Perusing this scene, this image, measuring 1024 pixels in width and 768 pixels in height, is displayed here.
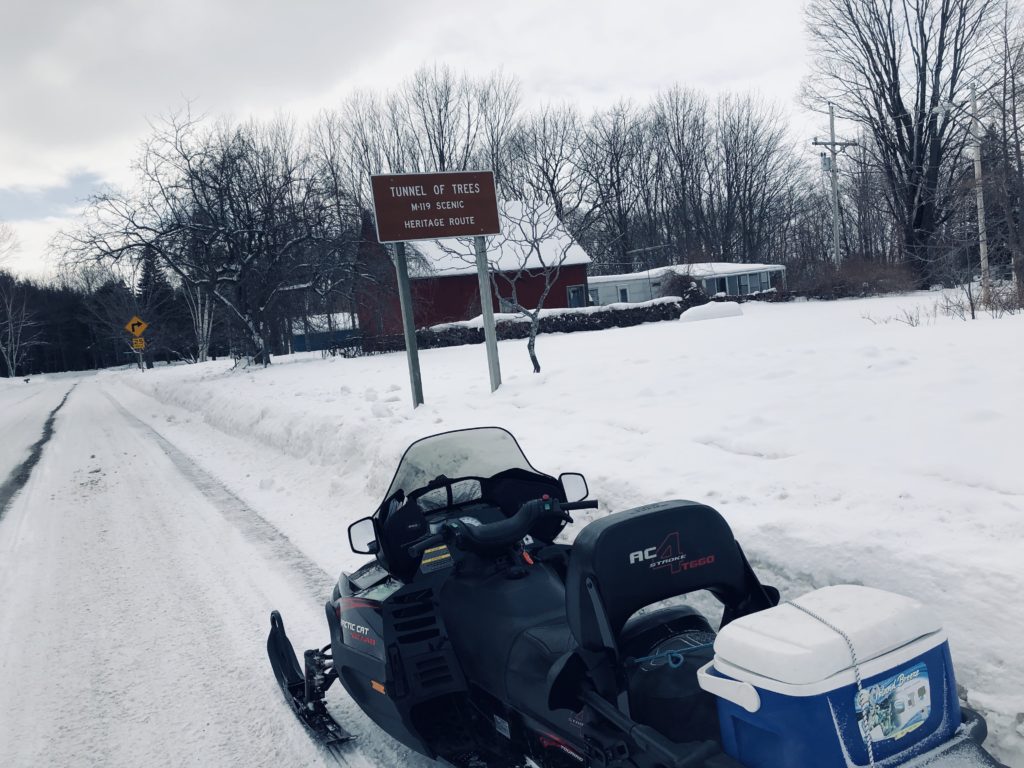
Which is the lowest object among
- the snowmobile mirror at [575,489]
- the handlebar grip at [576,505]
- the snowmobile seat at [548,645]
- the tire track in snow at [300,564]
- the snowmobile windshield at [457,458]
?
the tire track in snow at [300,564]

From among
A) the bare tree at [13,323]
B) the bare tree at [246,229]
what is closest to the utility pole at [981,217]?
the bare tree at [246,229]

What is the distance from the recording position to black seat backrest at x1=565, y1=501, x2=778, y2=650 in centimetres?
204

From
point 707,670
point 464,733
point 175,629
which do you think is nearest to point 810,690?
point 707,670

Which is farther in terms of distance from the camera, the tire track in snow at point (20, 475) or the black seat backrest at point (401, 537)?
the tire track in snow at point (20, 475)

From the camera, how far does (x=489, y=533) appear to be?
2885 mm

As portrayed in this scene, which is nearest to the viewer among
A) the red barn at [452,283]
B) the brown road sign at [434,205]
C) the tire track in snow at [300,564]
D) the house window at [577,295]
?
the tire track in snow at [300,564]

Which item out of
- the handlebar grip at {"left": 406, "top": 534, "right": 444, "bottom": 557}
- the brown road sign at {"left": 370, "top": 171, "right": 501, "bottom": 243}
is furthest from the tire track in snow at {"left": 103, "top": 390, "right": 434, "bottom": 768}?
the brown road sign at {"left": 370, "top": 171, "right": 501, "bottom": 243}

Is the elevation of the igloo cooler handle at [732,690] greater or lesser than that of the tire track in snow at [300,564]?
greater

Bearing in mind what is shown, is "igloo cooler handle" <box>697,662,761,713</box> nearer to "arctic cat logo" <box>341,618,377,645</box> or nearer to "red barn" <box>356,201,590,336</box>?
"arctic cat logo" <box>341,618,377,645</box>

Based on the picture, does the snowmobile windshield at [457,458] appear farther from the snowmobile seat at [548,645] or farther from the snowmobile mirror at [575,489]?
the snowmobile seat at [548,645]

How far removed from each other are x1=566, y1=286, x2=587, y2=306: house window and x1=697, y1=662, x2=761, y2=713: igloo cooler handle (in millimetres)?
35479

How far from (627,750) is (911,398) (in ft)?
17.7

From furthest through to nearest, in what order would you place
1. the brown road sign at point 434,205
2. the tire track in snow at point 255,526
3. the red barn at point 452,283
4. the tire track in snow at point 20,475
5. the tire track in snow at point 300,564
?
the red barn at point 452,283 < the brown road sign at point 434,205 < the tire track in snow at point 20,475 < the tire track in snow at point 255,526 < the tire track in snow at point 300,564

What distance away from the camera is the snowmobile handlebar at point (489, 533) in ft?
9.45
